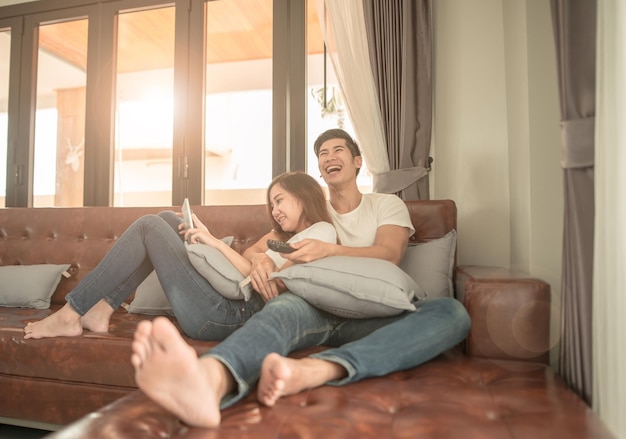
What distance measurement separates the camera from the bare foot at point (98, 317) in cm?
154

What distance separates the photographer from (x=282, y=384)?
854mm

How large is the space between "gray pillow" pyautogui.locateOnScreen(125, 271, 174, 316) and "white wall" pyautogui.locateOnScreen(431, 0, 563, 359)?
1.45 metres

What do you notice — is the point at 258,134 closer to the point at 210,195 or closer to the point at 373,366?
the point at 210,195

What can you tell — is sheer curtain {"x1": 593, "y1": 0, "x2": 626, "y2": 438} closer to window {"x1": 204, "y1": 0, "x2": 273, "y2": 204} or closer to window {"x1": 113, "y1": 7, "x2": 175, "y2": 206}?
window {"x1": 204, "y1": 0, "x2": 273, "y2": 204}

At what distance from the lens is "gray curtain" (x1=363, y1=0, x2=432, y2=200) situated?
2.35 metres

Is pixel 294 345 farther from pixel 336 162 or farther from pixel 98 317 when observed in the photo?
pixel 336 162

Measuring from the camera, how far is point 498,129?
7.38 feet

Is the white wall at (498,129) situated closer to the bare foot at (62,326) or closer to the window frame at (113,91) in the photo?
the window frame at (113,91)

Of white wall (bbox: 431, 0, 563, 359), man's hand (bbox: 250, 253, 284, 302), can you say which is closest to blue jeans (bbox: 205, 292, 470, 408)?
man's hand (bbox: 250, 253, 284, 302)

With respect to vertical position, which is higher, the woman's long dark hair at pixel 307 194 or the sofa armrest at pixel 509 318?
the woman's long dark hair at pixel 307 194

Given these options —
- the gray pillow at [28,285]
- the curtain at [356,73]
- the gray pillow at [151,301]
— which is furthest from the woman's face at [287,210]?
the gray pillow at [28,285]

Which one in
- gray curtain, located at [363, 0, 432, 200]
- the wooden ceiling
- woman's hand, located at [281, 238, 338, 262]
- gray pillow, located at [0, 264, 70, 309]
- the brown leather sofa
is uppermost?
the wooden ceiling

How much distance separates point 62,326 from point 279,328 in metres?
0.85

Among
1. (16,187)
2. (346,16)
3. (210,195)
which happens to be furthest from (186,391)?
(210,195)
